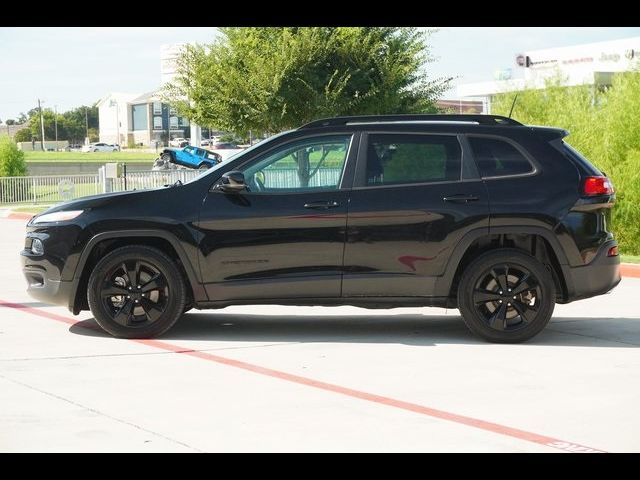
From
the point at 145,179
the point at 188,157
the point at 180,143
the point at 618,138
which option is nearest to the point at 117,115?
the point at 180,143

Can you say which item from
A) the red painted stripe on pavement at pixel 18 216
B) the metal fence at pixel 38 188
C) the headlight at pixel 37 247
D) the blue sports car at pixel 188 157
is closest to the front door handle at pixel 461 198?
the headlight at pixel 37 247

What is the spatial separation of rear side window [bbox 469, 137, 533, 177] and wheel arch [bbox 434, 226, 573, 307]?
50 centimetres

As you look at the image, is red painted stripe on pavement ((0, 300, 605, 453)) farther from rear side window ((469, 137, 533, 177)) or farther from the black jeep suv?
rear side window ((469, 137, 533, 177))

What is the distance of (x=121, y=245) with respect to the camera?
31.2 feet

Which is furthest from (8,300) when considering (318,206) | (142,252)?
(318,206)

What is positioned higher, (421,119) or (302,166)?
(421,119)

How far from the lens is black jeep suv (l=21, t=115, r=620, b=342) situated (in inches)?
364

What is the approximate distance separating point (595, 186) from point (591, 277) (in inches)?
29.3

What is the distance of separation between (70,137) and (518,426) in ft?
596

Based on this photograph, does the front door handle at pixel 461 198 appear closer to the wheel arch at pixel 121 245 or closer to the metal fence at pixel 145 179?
the wheel arch at pixel 121 245

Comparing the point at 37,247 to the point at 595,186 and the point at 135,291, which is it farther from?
the point at 595,186

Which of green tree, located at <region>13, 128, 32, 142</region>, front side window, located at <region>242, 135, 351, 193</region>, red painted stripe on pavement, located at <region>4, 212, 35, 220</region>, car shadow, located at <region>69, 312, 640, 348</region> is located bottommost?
red painted stripe on pavement, located at <region>4, 212, 35, 220</region>

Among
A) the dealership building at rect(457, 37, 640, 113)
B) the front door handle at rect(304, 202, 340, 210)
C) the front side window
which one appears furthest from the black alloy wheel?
the dealership building at rect(457, 37, 640, 113)
